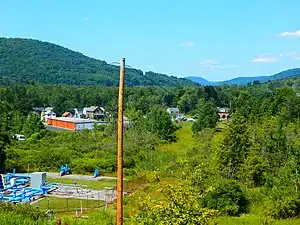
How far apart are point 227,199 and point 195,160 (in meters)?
4.50

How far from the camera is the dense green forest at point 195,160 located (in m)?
11.1

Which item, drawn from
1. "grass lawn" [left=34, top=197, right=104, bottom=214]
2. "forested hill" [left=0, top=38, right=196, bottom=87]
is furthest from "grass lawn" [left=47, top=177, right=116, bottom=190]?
"forested hill" [left=0, top=38, right=196, bottom=87]

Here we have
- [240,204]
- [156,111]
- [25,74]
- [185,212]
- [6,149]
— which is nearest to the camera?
[185,212]

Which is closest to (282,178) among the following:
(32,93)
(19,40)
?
(32,93)

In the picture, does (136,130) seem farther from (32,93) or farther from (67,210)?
(32,93)

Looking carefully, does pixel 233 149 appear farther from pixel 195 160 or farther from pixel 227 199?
pixel 227 199

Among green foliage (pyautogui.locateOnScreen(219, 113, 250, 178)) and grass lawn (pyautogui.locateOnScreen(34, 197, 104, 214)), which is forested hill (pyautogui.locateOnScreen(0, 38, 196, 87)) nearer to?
green foliage (pyautogui.locateOnScreen(219, 113, 250, 178))

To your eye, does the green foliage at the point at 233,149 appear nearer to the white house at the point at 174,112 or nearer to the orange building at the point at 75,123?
the orange building at the point at 75,123

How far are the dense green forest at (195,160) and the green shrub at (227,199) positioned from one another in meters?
0.04

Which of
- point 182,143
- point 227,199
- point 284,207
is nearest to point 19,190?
point 227,199

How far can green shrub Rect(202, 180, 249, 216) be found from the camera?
19.7 meters

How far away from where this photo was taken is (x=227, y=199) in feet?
65.5

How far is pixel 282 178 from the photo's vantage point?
68.5 feet

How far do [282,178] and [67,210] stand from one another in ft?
32.6
